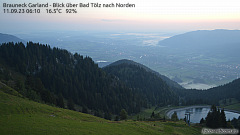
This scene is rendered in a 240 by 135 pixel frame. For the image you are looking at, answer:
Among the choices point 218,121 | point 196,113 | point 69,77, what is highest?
point 69,77

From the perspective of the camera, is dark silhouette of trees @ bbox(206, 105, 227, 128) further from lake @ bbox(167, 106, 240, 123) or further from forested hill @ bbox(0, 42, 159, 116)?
lake @ bbox(167, 106, 240, 123)

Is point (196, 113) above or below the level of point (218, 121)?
below

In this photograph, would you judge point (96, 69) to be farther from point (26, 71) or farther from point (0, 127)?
point (0, 127)

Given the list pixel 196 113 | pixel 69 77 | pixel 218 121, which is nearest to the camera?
pixel 218 121

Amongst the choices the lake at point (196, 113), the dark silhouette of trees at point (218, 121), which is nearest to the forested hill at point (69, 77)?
the lake at point (196, 113)

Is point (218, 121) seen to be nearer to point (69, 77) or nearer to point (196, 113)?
point (196, 113)

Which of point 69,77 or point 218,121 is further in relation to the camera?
point 69,77

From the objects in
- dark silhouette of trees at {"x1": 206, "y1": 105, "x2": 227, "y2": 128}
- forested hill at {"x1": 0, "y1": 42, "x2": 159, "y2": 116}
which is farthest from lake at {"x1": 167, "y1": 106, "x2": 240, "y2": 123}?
dark silhouette of trees at {"x1": 206, "y1": 105, "x2": 227, "y2": 128}

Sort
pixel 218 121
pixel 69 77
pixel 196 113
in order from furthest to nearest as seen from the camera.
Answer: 1. pixel 196 113
2. pixel 69 77
3. pixel 218 121

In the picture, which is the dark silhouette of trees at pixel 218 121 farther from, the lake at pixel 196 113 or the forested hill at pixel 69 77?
the lake at pixel 196 113

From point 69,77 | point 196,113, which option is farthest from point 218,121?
point 69,77
